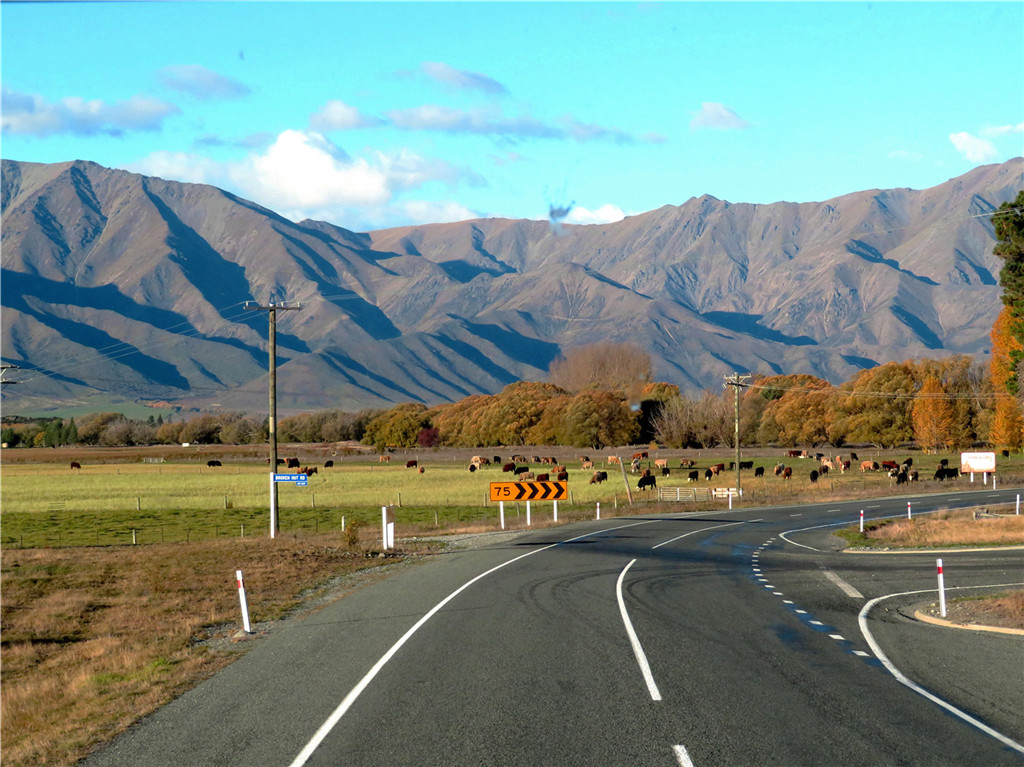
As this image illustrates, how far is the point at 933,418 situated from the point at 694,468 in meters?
35.2

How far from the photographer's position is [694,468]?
102m

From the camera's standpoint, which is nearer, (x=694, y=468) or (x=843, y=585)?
(x=843, y=585)

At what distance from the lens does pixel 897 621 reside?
19422 mm

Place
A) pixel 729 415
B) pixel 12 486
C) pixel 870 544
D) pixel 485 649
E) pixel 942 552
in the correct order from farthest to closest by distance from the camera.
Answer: pixel 729 415
pixel 12 486
pixel 870 544
pixel 942 552
pixel 485 649

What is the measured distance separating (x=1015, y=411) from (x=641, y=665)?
311ft

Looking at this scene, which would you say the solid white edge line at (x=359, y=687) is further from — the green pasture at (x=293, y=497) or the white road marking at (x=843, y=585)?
the green pasture at (x=293, y=497)

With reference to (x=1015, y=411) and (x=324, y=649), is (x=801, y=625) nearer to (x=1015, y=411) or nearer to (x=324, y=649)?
(x=324, y=649)

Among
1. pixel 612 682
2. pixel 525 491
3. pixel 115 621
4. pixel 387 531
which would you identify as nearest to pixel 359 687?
pixel 612 682

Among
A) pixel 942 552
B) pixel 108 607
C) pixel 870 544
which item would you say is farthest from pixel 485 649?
pixel 870 544

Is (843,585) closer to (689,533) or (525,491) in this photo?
(689,533)

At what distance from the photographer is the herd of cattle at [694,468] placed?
82.3 metres

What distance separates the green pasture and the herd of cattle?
113 centimetres

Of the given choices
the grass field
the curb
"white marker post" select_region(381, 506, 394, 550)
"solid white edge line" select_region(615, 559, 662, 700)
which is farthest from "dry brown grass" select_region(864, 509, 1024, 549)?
"white marker post" select_region(381, 506, 394, 550)

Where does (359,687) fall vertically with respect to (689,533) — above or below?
above
